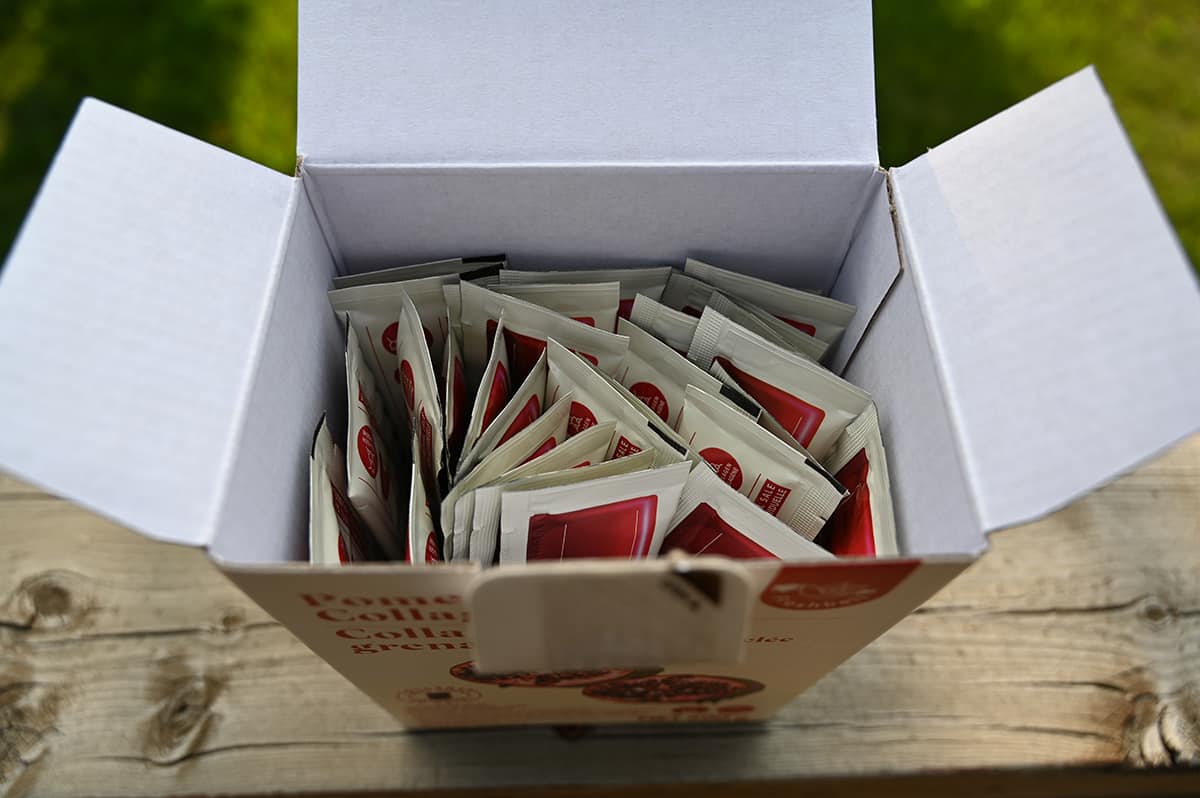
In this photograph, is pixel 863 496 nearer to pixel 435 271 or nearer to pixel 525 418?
pixel 525 418

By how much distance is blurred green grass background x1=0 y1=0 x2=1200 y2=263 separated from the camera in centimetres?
147

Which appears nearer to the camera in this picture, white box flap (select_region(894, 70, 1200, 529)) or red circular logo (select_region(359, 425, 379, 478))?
white box flap (select_region(894, 70, 1200, 529))

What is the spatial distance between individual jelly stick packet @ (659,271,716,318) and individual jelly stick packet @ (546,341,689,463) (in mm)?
98

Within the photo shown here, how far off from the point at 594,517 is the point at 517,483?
0.05 metres

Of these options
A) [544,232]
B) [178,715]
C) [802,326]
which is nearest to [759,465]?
[802,326]

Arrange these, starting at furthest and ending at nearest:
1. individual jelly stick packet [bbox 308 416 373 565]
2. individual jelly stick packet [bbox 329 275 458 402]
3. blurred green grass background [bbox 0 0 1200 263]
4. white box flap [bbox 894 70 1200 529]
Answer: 1. blurred green grass background [bbox 0 0 1200 263]
2. individual jelly stick packet [bbox 329 275 458 402]
3. individual jelly stick packet [bbox 308 416 373 565]
4. white box flap [bbox 894 70 1200 529]

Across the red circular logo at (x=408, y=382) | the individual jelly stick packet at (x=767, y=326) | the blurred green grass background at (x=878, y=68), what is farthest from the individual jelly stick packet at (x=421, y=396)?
the blurred green grass background at (x=878, y=68)

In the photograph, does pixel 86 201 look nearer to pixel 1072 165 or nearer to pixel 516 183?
pixel 516 183

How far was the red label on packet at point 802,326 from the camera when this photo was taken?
0.68m

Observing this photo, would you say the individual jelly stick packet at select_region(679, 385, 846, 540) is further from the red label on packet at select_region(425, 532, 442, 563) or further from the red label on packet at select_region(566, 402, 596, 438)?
the red label on packet at select_region(425, 532, 442, 563)

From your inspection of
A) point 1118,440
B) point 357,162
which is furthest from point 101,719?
point 1118,440

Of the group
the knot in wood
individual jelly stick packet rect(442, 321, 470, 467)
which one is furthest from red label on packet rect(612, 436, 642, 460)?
the knot in wood

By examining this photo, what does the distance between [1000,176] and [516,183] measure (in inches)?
11.9

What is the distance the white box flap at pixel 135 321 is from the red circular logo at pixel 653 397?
0.27 m
